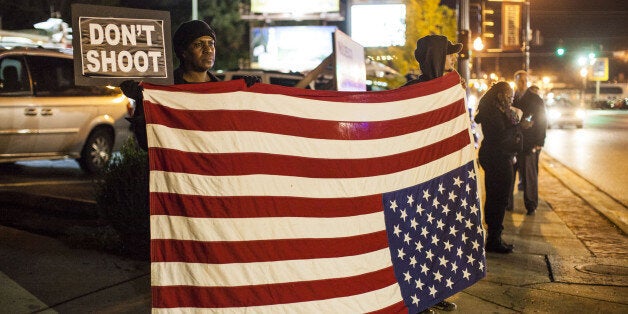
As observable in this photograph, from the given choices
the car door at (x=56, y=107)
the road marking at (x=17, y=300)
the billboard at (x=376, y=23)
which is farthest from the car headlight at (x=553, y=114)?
the road marking at (x=17, y=300)

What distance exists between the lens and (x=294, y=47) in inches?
1626

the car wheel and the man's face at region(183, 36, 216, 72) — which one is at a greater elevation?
the man's face at region(183, 36, 216, 72)

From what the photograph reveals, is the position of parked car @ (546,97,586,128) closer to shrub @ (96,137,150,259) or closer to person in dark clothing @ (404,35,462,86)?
shrub @ (96,137,150,259)

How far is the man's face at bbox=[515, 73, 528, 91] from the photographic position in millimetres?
11273

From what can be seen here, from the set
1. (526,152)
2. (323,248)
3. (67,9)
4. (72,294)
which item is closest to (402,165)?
(323,248)

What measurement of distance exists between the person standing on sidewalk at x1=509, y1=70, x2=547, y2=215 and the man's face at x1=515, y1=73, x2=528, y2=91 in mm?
549

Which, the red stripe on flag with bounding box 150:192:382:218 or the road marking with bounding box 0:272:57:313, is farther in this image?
the road marking with bounding box 0:272:57:313

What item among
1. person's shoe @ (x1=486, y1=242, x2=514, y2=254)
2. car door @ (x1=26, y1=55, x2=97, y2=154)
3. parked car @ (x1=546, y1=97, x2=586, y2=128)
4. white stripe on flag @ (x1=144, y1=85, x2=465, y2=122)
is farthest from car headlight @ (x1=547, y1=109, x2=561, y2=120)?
white stripe on flag @ (x1=144, y1=85, x2=465, y2=122)

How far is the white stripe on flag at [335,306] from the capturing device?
373cm

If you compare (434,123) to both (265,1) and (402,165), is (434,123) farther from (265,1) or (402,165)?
(265,1)

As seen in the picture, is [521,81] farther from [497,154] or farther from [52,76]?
[52,76]

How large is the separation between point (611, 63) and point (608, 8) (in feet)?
166

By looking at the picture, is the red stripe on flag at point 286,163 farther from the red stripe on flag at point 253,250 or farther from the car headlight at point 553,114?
the car headlight at point 553,114

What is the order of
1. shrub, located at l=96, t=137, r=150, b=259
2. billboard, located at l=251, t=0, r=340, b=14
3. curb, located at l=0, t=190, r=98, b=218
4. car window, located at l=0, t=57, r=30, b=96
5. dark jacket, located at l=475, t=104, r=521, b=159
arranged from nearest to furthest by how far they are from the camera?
shrub, located at l=96, t=137, r=150, b=259, dark jacket, located at l=475, t=104, r=521, b=159, curb, located at l=0, t=190, r=98, b=218, car window, located at l=0, t=57, r=30, b=96, billboard, located at l=251, t=0, r=340, b=14
